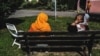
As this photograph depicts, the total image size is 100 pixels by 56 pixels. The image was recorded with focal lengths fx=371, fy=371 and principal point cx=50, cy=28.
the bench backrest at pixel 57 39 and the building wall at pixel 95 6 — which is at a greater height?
the bench backrest at pixel 57 39

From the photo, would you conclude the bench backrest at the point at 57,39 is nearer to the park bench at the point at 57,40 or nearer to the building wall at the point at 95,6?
the park bench at the point at 57,40

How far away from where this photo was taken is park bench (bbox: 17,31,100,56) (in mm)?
8977

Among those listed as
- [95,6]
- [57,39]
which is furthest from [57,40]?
[95,6]

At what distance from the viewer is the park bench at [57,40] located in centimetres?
898

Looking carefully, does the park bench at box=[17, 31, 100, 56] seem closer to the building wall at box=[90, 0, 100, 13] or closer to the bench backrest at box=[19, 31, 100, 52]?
the bench backrest at box=[19, 31, 100, 52]

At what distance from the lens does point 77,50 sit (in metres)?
10.2

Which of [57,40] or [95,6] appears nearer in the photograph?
[57,40]

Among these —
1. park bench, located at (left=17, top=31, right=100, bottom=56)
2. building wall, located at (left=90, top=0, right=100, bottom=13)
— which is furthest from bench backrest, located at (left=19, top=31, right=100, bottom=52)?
building wall, located at (left=90, top=0, right=100, bottom=13)

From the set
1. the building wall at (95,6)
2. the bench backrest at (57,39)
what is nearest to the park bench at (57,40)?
the bench backrest at (57,39)

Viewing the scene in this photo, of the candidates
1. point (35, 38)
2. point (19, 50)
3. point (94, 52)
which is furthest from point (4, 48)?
point (94, 52)

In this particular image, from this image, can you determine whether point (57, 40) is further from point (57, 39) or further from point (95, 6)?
point (95, 6)

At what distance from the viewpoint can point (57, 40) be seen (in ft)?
29.9

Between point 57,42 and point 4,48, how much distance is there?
7.07ft

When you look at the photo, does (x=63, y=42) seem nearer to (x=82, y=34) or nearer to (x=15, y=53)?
(x=82, y=34)
